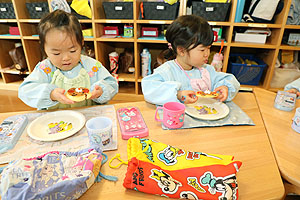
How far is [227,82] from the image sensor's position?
122cm

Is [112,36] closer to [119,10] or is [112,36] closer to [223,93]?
[119,10]

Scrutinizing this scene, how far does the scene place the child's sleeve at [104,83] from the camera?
1.17 metres

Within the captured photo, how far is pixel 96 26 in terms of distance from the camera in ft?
8.21

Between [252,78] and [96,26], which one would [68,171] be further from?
[252,78]

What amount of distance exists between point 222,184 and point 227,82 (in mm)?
790

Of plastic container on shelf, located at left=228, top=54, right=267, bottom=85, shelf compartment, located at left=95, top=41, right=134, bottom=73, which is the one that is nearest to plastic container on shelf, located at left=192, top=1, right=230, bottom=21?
plastic container on shelf, located at left=228, top=54, right=267, bottom=85

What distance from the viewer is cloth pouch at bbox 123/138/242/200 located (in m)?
0.56

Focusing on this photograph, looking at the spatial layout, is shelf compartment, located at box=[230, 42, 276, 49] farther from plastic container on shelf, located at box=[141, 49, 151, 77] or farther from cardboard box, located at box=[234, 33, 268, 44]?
plastic container on shelf, located at box=[141, 49, 151, 77]

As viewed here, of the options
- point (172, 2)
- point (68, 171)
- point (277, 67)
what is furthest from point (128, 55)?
point (68, 171)

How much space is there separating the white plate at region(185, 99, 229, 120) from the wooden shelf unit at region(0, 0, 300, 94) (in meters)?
1.41

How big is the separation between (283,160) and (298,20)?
2.16m

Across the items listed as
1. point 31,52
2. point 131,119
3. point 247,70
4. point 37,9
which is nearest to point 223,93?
point 131,119

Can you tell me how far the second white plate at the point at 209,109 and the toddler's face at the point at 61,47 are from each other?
0.67m

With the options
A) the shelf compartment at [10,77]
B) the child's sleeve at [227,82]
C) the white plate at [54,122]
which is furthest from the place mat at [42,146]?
the shelf compartment at [10,77]
